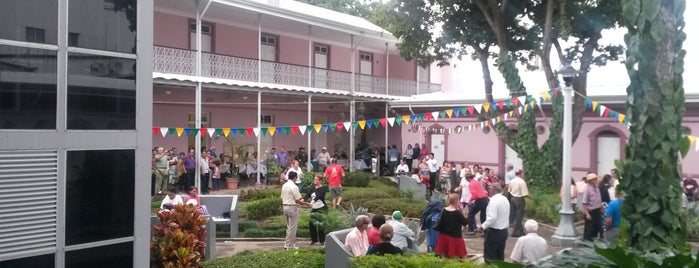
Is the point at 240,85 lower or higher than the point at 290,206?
higher

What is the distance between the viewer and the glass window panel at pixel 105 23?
670 centimetres

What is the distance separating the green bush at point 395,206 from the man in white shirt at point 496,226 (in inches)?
236

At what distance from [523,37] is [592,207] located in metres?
11.0

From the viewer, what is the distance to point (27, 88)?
6293 millimetres

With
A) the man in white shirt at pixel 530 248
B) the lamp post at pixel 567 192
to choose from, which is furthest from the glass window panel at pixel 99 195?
the lamp post at pixel 567 192

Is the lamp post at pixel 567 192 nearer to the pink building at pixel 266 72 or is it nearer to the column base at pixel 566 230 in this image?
the column base at pixel 566 230

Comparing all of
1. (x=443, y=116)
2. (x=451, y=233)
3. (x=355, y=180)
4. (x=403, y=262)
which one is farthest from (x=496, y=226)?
(x=355, y=180)

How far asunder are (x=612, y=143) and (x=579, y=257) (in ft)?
69.2

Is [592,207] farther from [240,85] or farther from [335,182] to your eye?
[240,85]

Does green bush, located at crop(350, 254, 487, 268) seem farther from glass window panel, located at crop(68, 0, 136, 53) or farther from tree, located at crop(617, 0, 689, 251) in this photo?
glass window panel, located at crop(68, 0, 136, 53)

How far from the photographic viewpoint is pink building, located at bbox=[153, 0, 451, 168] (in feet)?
68.7

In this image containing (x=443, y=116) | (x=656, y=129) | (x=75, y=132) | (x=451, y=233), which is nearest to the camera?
(x=656, y=129)

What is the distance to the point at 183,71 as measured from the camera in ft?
→ 66.8

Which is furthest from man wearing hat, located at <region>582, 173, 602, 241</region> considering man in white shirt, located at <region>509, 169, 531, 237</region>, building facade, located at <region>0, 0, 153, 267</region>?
building facade, located at <region>0, 0, 153, 267</region>
